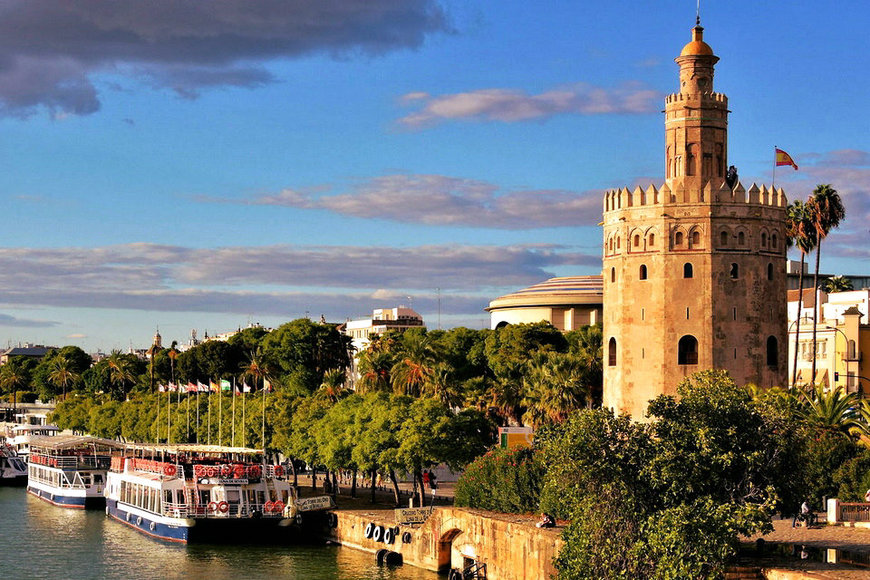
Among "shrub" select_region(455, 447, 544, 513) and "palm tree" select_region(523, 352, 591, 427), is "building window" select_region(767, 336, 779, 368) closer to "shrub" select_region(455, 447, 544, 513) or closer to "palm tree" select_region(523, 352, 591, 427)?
"palm tree" select_region(523, 352, 591, 427)

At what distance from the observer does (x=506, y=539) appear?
157 feet

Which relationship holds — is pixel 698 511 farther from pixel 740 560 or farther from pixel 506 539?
pixel 506 539

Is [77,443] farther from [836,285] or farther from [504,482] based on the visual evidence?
[836,285]

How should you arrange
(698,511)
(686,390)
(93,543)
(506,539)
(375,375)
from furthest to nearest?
(375,375) < (93,543) < (506,539) < (686,390) < (698,511)

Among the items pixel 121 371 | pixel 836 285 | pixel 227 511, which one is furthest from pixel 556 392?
pixel 121 371

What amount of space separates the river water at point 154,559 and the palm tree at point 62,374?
4656 inches

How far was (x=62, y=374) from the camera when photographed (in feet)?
618

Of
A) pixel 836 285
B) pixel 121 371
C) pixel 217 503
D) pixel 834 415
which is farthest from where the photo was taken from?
pixel 121 371

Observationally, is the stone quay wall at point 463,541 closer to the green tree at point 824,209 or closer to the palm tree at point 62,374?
the green tree at point 824,209

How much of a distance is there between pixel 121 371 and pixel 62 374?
25.7 meters

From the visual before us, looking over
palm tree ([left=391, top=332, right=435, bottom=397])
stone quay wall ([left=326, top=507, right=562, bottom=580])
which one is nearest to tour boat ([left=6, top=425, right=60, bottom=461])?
palm tree ([left=391, top=332, right=435, bottom=397])

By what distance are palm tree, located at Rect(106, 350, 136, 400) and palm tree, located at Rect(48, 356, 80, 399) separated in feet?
55.2

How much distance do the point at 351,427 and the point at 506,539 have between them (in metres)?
21.9

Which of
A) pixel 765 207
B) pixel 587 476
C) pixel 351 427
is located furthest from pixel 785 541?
pixel 351 427
